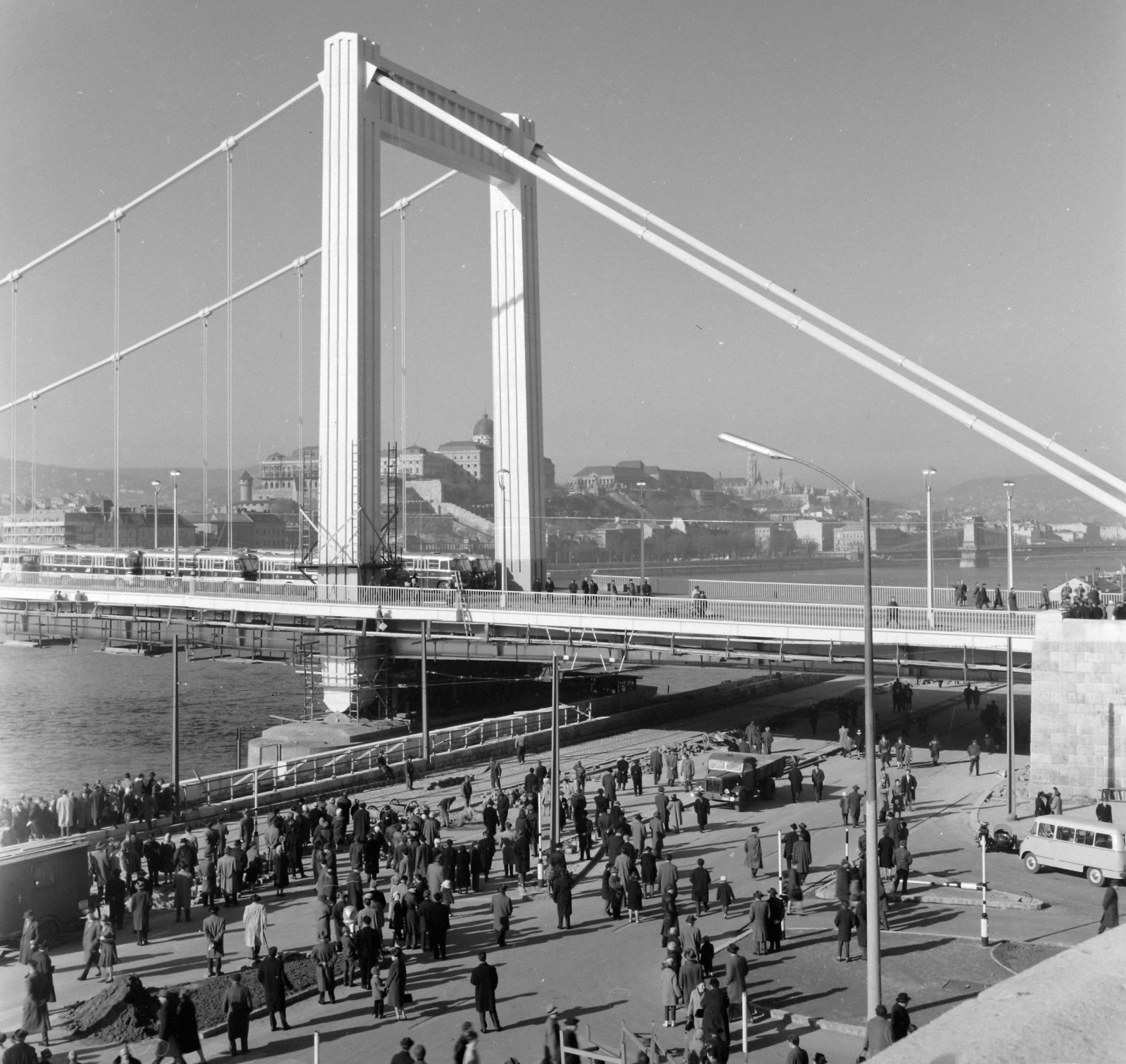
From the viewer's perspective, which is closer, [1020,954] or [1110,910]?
[1110,910]

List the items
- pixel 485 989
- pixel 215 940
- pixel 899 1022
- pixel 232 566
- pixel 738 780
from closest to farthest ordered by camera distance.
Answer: pixel 899 1022
pixel 485 989
pixel 215 940
pixel 738 780
pixel 232 566

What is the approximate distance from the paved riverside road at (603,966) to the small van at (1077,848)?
0.76 ft

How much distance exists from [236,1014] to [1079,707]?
17261mm

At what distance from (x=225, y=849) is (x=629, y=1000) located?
6704mm

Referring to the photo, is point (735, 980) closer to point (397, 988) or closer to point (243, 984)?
point (397, 988)

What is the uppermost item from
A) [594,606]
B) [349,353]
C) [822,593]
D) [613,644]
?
[349,353]

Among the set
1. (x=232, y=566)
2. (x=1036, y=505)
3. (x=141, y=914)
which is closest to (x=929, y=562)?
(x=141, y=914)

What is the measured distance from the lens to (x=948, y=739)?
3094cm

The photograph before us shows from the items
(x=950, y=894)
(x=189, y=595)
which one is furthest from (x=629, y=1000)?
(x=189, y=595)

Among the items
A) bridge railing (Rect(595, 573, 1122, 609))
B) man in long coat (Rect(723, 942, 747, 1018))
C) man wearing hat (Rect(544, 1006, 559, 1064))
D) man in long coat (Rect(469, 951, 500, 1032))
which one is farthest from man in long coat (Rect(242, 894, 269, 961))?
bridge railing (Rect(595, 573, 1122, 609))

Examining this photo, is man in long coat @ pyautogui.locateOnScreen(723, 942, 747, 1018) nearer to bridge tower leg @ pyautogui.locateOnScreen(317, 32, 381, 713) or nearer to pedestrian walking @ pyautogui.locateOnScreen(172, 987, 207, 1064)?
pedestrian walking @ pyautogui.locateOnScreen(172, 987, 207, 1064)

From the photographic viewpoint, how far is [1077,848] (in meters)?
16.2

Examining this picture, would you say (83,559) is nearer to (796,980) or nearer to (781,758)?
(781,758)

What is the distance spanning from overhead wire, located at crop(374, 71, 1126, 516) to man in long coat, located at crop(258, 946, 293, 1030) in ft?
45.3
